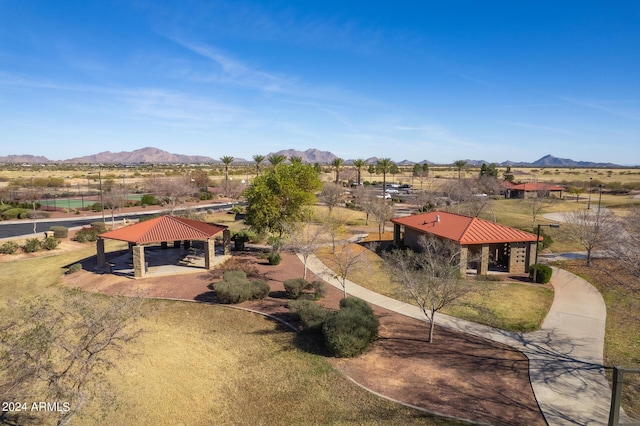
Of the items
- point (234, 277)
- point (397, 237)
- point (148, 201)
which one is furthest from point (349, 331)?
point (148, 201)

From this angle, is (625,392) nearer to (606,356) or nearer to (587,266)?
(606,356)

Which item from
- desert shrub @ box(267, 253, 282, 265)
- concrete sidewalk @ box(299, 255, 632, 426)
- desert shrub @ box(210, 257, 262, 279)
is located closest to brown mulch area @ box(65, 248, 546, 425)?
concrete sidewalk @ box(299, 255, 632, 426)

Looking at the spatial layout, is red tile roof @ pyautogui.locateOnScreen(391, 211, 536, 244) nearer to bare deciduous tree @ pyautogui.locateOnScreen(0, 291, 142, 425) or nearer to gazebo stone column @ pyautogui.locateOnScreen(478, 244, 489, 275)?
gazebo stone column @ pyautogui.locateOnScreen(478, 244, 489, 275)

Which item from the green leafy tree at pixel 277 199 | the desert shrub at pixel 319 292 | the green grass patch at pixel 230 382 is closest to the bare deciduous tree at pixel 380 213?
the green leafy tree at pixel 277 199

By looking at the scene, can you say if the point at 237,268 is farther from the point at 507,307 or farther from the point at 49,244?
the point at 49,244

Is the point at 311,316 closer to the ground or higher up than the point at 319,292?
higher up
